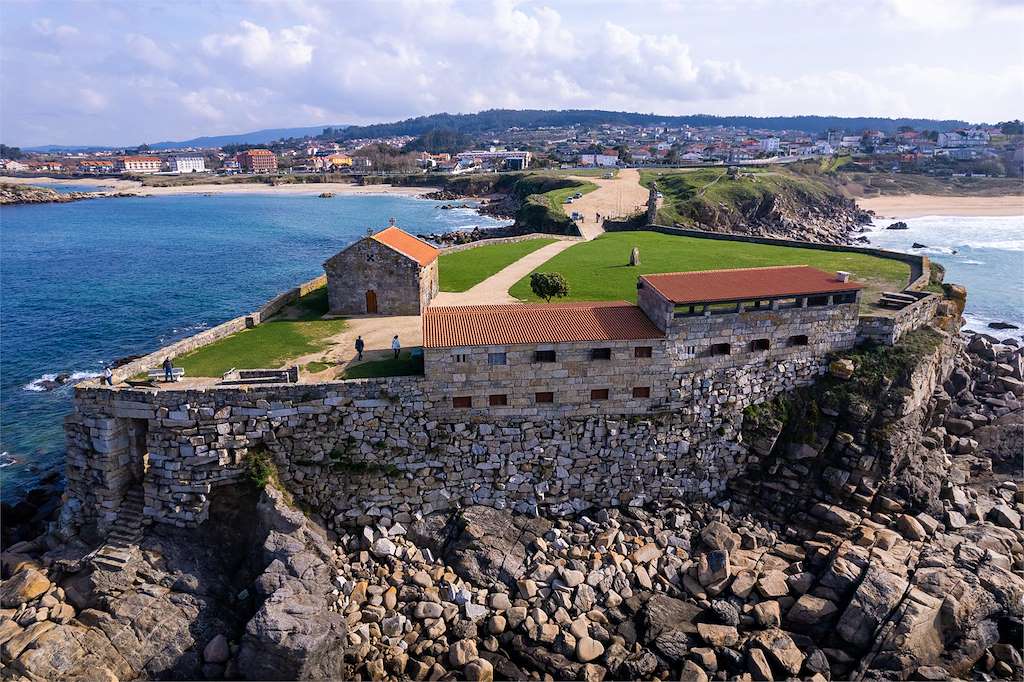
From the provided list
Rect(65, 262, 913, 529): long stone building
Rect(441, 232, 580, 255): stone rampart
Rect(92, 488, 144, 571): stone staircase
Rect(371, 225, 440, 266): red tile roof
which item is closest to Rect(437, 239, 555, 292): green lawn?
Rect(441, 232, 580, 255): stone rampart

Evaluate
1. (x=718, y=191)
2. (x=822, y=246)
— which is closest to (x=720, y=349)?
(x=822, y=246)

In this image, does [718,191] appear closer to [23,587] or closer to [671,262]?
[671,262]

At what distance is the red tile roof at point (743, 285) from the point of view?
1120 inches

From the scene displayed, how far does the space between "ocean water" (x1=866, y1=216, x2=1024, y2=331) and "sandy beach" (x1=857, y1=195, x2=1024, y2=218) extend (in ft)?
14.4

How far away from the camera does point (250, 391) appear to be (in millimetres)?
25547

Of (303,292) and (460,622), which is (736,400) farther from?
(303,292)

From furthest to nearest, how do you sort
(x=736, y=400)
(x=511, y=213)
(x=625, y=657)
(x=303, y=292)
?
1. (x=511, y=213)
2. (x=303, y=292)
3. (x=736, y=400)
4. (x=625, y=657)

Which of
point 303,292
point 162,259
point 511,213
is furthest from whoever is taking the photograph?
point 511,213

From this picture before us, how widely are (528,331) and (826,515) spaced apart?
15.2m

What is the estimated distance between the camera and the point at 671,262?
153 ft

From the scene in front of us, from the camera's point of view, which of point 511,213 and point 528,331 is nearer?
point 528,331

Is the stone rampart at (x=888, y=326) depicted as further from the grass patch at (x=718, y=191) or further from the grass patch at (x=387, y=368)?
the grass patch at (x=718, y=191)

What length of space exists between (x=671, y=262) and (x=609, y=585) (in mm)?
27576

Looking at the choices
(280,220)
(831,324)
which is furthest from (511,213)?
(831,324)
